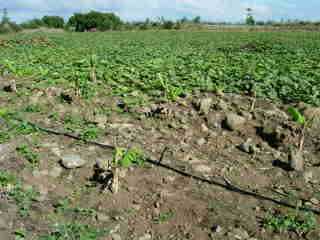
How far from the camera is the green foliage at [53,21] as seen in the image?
1870 inches

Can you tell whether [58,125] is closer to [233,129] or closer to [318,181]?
[233,129]

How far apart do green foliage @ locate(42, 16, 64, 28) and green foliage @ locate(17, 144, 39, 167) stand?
4499cm

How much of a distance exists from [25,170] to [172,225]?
1.36 metres

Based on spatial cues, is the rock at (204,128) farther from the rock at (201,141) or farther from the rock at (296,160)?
the rock at (296,160)

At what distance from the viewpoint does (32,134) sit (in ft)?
15.1

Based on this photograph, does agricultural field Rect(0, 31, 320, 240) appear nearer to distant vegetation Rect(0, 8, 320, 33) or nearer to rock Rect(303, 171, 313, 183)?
rock Rect(303, 171, 313, 183)

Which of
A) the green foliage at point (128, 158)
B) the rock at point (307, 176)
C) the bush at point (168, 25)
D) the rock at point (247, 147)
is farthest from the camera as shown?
the bush at point (168, 25)

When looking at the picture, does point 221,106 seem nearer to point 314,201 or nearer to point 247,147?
point 247,147

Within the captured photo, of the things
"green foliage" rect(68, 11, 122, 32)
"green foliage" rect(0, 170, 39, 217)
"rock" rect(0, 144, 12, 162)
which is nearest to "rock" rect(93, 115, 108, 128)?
"rock" rect(0, 144, 12, 162)

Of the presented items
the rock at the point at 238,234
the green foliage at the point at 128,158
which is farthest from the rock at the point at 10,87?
the rock at the point at 238,234

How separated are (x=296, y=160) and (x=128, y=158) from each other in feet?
4.41

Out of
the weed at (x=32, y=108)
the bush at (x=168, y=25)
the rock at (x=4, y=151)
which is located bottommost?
the bush at (x=168, y=25)

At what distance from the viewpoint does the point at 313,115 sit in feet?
15.5

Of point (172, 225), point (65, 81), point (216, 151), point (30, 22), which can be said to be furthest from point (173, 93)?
point (30, 22)
